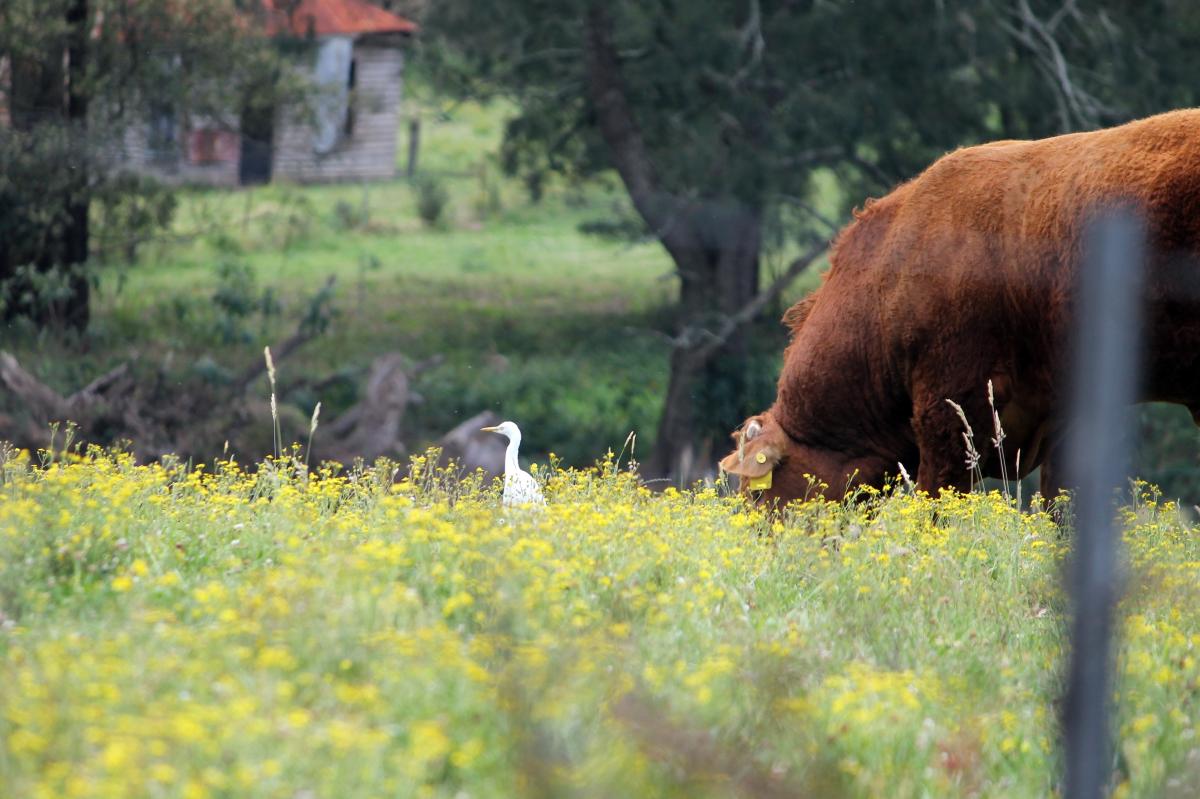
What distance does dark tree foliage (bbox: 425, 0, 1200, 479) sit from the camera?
17.1 metres

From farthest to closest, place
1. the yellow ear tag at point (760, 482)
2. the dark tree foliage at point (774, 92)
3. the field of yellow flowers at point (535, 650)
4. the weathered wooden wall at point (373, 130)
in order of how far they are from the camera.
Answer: the weathered wooden wall at point (373, 130) < the dark tree foliage at point (774, 92) < the yellow ear tag at point (760, 482) < the field of yellow flowers at point (535, 650)

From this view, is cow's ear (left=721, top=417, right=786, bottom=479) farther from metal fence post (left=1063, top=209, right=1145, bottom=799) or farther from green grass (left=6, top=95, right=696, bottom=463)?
green grass (left=6, top=95, right=696, bottom=463)

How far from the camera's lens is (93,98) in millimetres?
17281

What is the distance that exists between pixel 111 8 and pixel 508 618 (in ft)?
49.9

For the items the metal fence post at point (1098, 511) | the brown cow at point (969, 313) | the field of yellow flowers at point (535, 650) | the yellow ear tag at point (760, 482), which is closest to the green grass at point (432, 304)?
the yellow ear tag at point (760, 482)

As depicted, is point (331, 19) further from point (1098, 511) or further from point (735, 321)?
point (1098, 511)

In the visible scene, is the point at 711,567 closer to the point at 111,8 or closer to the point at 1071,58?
the point at 111,8

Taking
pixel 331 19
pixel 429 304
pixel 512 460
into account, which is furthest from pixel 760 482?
pixel 331 19

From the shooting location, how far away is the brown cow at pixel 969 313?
605 centimetres

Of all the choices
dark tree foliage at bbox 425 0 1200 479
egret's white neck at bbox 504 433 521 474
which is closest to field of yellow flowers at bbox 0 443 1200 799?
egret's white neck at bbox 504 433 521 474

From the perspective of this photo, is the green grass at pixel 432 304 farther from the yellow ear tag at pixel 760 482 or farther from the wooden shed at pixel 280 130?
the yellow ear tag at pixel 760 482

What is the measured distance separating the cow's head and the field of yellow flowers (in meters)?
1.71

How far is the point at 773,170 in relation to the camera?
17.2m

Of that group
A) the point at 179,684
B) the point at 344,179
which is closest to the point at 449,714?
the point at 179,684
